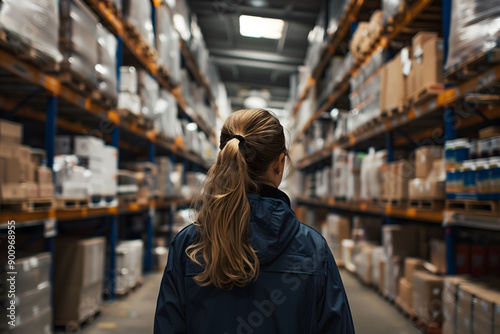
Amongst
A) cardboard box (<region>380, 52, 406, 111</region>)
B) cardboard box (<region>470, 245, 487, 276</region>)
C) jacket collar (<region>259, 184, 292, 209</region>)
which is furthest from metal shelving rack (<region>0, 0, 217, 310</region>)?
cardboard box (<region>470, 245, 487, 276</region>)

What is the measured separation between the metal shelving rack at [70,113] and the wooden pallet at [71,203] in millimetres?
53

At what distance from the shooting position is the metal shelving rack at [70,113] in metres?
3.32

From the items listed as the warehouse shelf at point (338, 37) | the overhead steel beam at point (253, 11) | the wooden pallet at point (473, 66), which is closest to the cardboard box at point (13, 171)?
the wooden pallet at point (473, 66)

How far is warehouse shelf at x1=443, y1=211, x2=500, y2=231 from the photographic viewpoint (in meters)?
2.90

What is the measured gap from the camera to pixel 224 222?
1.34 meters

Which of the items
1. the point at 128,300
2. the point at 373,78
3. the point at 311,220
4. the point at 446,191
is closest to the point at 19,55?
the point at 128,300

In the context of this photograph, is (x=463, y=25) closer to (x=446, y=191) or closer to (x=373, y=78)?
(x=446, y=191)

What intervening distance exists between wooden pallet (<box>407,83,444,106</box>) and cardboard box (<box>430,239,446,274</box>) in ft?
4.74

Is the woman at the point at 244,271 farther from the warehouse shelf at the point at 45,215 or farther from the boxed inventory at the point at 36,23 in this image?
the boxed inventory at the point at 36,23

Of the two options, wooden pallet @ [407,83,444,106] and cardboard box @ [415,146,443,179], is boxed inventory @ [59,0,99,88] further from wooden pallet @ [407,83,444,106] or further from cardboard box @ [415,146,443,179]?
cardboard box @ [415,146,443,179]

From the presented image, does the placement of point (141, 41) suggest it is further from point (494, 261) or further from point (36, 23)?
point (494, 261)

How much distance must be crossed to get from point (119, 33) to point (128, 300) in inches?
136

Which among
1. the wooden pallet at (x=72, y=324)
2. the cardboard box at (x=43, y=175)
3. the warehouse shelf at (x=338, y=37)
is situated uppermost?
the warehouse shelf at (x=338, y=37)

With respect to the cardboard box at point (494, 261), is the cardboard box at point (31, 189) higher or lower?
higher
